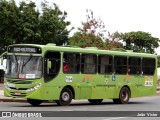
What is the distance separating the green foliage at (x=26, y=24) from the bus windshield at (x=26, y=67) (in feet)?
92.9

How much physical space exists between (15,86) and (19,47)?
1.72 meters

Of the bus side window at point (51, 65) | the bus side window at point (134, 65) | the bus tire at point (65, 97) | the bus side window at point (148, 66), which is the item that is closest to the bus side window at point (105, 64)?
the bus side window at point (134, 65)

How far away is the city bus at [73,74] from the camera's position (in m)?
21.4

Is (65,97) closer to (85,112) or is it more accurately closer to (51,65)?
(51,65)

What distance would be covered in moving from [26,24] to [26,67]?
29633 mm

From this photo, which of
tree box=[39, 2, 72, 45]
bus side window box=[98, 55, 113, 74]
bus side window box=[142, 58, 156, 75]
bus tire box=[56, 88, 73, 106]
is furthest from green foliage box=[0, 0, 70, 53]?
bus tire box=[56, 88, 73, 106]

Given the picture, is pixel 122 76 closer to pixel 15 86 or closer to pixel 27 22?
pixel 15 86

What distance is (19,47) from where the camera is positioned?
2183 cm

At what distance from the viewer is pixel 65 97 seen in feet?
74.7

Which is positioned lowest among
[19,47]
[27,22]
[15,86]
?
[15,86]

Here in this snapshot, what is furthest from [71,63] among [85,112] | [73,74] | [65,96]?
[85,112]

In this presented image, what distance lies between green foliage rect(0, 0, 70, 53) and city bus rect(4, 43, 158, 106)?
946 inches

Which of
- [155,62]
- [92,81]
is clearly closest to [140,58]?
[155,62]

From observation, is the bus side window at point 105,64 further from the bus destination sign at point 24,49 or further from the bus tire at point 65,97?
the bus destination sign at point 24,49
